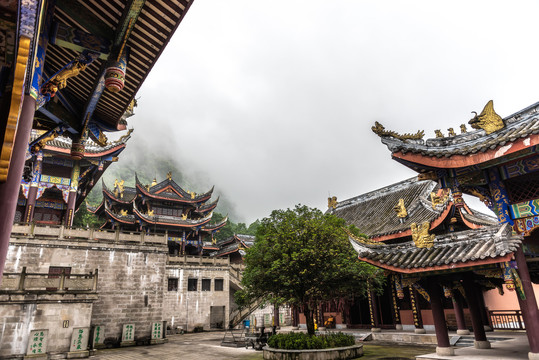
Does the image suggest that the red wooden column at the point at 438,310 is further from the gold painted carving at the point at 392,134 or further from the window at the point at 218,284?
the window at the point at 218,284

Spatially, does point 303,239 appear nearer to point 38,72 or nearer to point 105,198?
point 38,72

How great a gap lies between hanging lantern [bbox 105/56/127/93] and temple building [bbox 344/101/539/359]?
5.61 m

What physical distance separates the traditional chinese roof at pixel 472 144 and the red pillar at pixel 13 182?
6678 mm

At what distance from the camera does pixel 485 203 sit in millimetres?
7156

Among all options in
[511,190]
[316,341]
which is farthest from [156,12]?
[316,341]

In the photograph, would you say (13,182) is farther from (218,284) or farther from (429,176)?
(218,284)

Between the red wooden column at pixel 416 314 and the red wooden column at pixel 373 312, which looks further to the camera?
the red wooden column at pixel 373 312

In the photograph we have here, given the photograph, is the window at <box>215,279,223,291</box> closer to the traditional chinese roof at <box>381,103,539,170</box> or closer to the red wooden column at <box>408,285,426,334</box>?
the red wooden column at <box>408,285,426,334</box>

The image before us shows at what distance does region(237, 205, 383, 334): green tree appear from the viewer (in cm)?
1176

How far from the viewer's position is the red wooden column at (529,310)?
18.5 feet

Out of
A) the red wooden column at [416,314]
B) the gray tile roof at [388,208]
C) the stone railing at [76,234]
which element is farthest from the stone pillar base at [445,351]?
the stone railing at [76,234]

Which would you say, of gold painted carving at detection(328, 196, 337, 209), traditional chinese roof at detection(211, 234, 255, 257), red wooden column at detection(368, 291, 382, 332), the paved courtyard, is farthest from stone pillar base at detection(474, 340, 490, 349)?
traditional chinese roof at detection(211, 234, 255, 257)

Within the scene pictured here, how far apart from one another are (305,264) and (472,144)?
278 inches

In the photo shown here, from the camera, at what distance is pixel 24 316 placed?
1389cm
